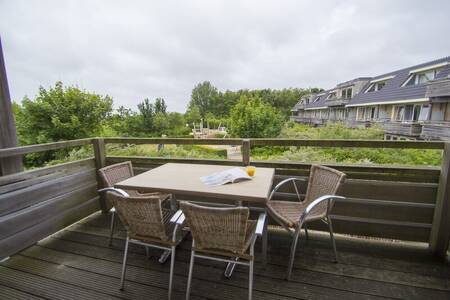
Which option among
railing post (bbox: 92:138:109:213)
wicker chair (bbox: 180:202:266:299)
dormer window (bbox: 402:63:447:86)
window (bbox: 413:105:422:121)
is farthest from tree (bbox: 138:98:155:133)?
dormer window (bbox: 402:63:447:86)

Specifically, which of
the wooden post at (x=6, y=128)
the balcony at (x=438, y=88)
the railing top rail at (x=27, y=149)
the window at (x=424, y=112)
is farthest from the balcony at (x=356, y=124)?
the wooden post at (x=6, y=128)

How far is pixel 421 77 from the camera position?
37.9 ft

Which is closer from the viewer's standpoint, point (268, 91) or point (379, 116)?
point (379, 116)

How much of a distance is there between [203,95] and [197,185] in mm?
23707

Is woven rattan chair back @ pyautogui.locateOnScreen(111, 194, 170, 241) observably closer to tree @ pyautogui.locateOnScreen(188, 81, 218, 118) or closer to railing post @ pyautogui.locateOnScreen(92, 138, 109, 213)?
railing post @ pyautogui.locateOnScreen(92, 138, 109, 213)

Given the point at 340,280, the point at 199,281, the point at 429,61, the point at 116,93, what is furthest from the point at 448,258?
the point at 429,61

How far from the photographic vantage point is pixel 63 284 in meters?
1.61

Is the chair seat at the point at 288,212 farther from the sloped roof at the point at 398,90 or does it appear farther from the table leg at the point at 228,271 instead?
the sloped roof at the point at 398,90

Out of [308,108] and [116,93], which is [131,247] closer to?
[116,93]

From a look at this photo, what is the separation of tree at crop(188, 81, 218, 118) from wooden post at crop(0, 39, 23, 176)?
21.4 m

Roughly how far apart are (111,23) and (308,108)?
23428 mm

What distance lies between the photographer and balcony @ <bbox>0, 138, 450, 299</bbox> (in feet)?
5.00

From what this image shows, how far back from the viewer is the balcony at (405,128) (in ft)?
34.8

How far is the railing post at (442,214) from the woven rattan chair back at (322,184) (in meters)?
0.88
